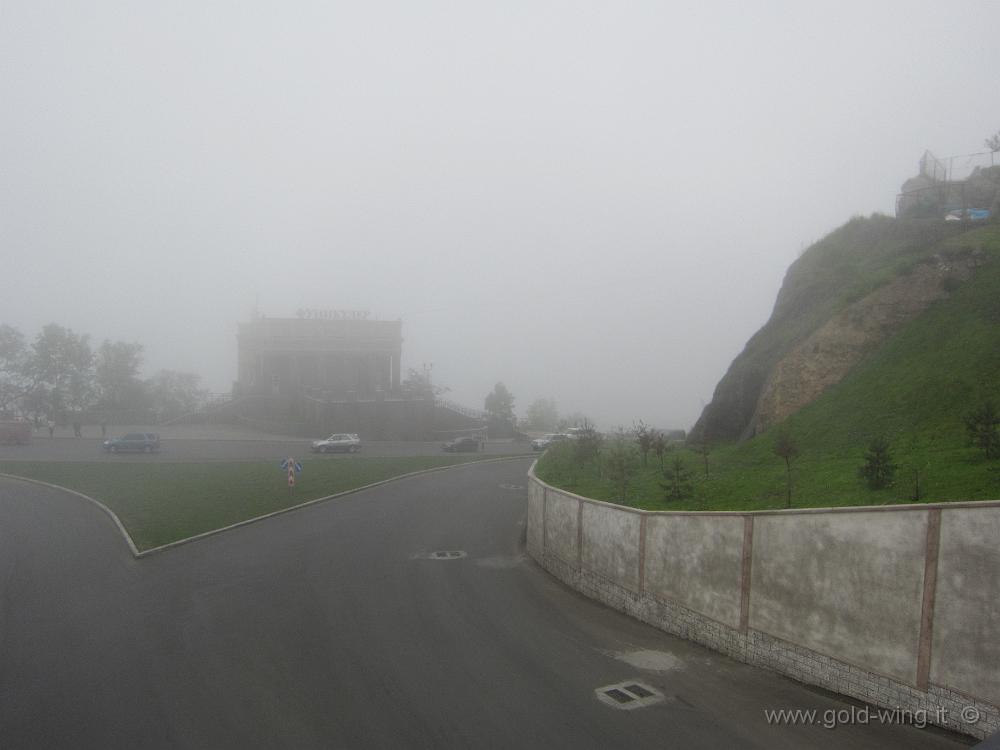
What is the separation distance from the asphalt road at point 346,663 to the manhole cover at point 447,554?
0.25 m

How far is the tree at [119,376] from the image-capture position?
3583 inches

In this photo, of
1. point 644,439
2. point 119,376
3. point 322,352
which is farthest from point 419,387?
point 644,439

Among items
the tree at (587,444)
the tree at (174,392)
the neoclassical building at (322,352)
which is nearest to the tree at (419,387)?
the neoclassical building at (322,352)

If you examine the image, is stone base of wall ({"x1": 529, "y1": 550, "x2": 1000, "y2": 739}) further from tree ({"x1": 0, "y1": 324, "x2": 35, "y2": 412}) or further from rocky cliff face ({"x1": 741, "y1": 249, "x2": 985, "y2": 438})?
tree ({"x1": 0, "y1": 324, "x2": 35, "y2": 412})

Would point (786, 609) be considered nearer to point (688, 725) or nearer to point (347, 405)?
point (688, 725)

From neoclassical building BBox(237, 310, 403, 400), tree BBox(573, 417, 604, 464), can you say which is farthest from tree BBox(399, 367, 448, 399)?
tree BBox(573, 417, 604, 464)

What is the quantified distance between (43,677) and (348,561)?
8.09 meters

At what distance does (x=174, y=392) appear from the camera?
10912cm

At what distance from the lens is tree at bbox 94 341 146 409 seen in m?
91.0

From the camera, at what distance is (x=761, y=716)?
7.39m

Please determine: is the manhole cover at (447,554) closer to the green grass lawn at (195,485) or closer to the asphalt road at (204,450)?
the green grass lawn at (195,485)

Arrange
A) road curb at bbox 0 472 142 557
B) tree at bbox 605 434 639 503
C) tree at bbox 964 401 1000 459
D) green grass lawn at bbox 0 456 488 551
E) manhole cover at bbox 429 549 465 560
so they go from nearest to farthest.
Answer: tree at bbox 964 401 1000 459, tree at bbox 605 434 639 503, manhole cover at bbox 429 549 465 560, road curb at bbox 0 472 142 557, green grass lawn at bbox 0 456 488 551

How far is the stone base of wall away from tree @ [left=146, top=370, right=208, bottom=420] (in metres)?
87.5

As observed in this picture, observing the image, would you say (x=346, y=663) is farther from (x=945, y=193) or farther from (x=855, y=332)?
(x=945, y=193)
